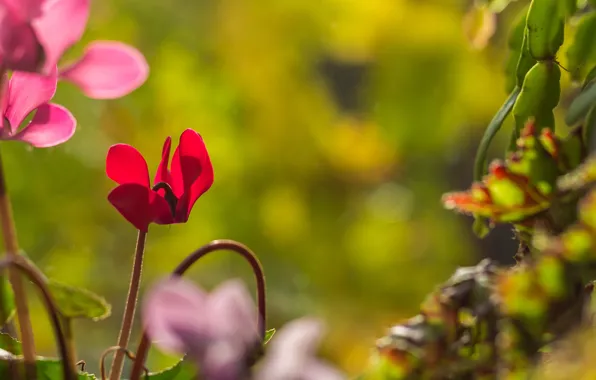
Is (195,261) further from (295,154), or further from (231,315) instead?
(295,154)

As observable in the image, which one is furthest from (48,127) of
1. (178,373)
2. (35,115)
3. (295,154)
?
(295,154)

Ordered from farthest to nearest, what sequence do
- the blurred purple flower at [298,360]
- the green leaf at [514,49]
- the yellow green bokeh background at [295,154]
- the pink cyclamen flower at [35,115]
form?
1. the yellow green bokeh background at [295,154]
2. the green leaf at [514,49]
3. the pink cyclamen flower at [35,115]
4. the blurred purple flower at [298,360]

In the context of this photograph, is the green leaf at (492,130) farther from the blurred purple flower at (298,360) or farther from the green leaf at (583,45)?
the blurred purple flower at (298,360)

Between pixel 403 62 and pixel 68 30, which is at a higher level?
pixel 403 62

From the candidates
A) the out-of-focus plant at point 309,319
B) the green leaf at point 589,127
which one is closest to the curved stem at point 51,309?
the out-of-focus plant at point 309,319

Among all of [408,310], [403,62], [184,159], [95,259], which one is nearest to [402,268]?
[408,310]

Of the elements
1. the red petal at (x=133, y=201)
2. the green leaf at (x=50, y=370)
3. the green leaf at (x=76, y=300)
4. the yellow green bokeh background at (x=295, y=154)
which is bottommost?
the green leaf at (x=50, y=370)

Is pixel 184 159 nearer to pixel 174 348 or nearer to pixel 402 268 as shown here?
pixel 174 348
